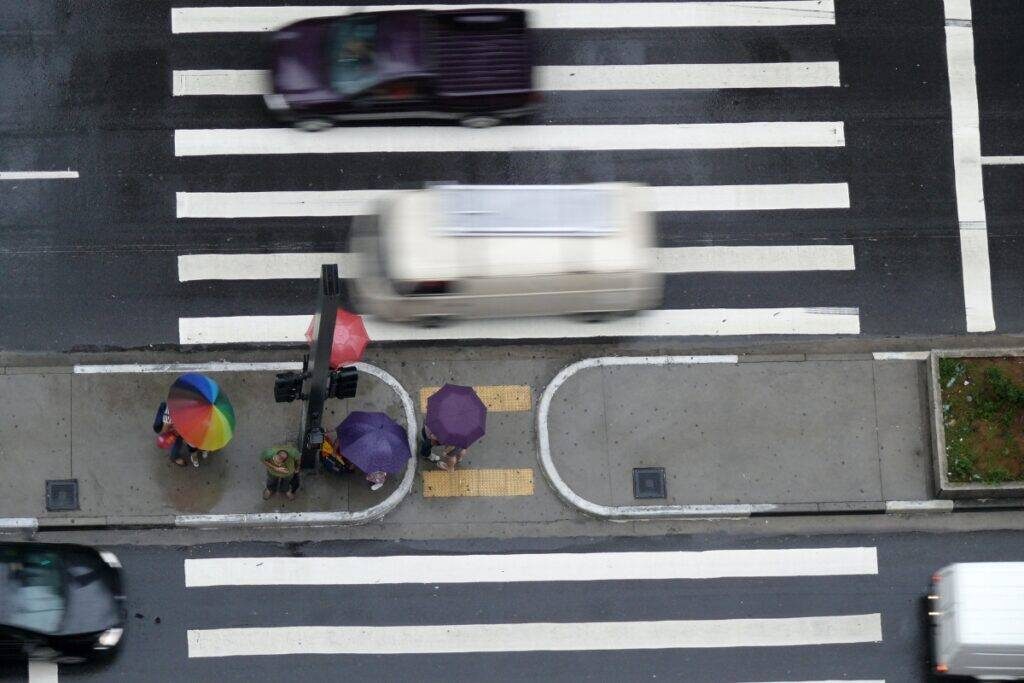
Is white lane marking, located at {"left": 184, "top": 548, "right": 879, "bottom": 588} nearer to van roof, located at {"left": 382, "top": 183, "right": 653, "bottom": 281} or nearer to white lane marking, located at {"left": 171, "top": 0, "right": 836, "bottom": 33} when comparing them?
van roof, located at {"left": 382, "top": 183, "right": 653, "bottom": 281}

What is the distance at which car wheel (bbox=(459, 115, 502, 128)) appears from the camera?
18.8 metres

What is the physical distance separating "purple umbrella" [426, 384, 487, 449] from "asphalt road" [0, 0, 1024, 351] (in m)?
3.32

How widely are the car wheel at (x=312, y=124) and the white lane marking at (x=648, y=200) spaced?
111cm

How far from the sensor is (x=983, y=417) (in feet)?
59.7

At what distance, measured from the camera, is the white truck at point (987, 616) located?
641 inches

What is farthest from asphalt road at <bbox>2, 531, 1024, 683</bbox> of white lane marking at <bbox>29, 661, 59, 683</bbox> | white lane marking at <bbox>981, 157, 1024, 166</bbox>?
white lane marking at <bbox>981, 157, 1024, 166</bbox>


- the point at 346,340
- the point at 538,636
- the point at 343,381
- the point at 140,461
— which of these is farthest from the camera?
the point at 140,461

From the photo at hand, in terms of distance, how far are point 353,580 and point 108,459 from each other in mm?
4422

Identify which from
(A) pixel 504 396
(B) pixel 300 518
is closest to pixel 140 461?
(B) pixel 300 518

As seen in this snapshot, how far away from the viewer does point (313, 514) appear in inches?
693

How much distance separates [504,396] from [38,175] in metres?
8.74

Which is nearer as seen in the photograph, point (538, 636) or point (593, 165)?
point (538, 636)

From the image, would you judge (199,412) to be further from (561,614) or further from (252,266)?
(561,614)

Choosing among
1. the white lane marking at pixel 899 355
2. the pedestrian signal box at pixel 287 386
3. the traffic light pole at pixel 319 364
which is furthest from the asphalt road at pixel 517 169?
the pedestrian signal box at pixel 287 386
